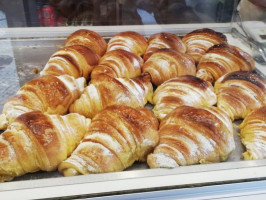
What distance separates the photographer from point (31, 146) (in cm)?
116

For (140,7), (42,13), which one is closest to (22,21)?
(42,13)

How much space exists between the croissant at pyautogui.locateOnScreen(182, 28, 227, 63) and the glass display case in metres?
0.19

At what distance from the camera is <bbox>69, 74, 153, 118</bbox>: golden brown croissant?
1483mm

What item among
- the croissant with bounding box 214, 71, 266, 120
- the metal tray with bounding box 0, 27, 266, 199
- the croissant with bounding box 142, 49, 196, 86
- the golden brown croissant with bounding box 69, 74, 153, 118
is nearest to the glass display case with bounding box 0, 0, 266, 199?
the metal tray with bounding box 0, 27, 266, 199

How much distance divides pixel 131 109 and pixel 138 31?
1.18 m

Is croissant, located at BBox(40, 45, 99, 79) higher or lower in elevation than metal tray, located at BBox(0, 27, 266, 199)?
higher

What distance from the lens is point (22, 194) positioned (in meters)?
0.98

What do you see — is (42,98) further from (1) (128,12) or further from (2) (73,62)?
(1) (128,12)

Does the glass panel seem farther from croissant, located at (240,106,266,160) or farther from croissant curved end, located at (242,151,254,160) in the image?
croissant curved end, located at (242,151,254,160)

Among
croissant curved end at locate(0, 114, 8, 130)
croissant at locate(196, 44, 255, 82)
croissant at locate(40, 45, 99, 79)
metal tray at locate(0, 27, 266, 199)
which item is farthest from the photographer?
croissant at locate(196, 44, 255, 82)

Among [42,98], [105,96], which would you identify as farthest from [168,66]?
[42,98]

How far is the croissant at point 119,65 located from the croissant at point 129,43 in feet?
0.59

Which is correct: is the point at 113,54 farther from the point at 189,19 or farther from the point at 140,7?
the point at 189,19

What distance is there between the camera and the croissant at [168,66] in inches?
70.4
